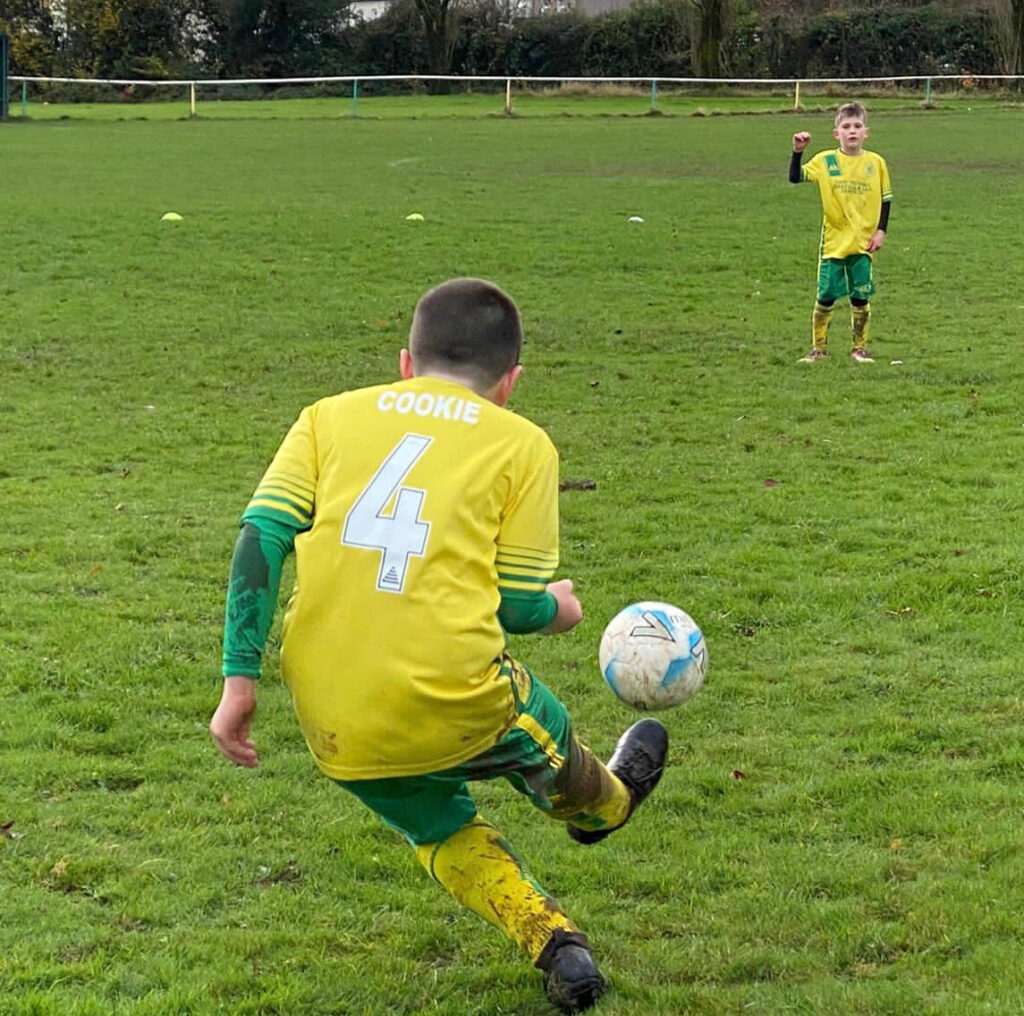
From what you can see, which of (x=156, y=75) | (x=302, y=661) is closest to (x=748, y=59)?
(x=156, y=75)

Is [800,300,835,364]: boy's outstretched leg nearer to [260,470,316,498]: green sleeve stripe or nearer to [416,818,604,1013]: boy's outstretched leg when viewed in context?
[416,818,604,1013]: boy's outstretched leg

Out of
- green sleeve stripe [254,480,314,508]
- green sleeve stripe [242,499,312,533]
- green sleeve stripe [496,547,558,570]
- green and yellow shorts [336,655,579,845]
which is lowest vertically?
green and yellow shorts [336,655,579,845]

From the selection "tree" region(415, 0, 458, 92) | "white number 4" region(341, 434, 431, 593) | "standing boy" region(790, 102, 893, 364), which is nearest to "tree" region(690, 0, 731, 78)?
"tree" region(415, 0, 458, 92)

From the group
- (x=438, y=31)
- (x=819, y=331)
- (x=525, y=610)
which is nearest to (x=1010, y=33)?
(x=438, y=31)

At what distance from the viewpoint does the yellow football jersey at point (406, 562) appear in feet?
10.1

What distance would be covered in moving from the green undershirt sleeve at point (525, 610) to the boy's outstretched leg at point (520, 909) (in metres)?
0.58

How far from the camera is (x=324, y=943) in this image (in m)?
3.85

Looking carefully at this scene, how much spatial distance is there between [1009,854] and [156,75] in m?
59.2

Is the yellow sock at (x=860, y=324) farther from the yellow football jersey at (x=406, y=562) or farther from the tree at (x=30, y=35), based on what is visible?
the tree at (x=30, y=35)

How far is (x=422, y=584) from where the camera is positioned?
10.1 feet

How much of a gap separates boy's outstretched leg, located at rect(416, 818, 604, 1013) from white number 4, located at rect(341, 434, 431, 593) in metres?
0.80

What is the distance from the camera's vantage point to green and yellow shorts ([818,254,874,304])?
1216 centimetres

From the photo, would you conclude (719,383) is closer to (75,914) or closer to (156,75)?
(75,914)

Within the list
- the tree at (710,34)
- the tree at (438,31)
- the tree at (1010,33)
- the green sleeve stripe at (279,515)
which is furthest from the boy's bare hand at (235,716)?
the tree at (438,31)
